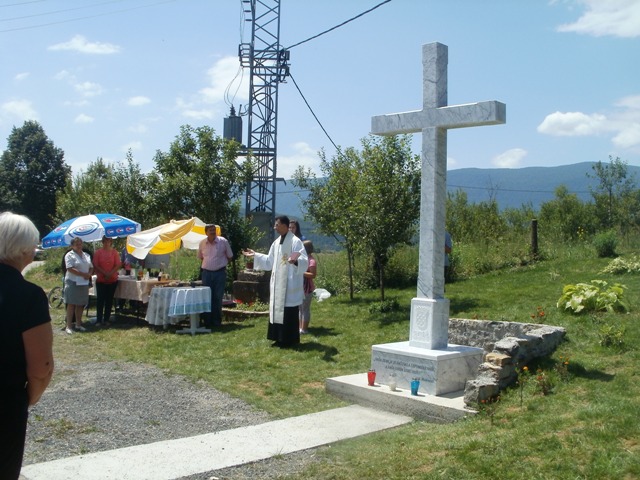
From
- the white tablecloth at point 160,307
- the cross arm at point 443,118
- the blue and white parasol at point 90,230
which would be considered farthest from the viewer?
the blue and white parasol at point 90,230

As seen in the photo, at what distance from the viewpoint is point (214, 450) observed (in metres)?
5.60

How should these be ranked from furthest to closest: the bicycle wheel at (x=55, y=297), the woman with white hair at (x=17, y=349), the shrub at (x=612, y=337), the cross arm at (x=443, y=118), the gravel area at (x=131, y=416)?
the bicycle wheel at (x=55, y=297) → the shrub at (x=612, y=337) → the cross arm at (x=443, y=118) → the gravel area at (x=131, y=416) → the woman with white hair at (x=17, y=349)

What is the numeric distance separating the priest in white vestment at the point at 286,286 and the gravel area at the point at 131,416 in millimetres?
1978

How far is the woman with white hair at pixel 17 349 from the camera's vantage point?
10.6 ft

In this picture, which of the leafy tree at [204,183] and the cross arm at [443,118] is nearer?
the cross arm at [443,118]

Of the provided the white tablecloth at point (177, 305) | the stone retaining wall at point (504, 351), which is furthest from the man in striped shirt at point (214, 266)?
the stone retaining wall at point (504, 351)

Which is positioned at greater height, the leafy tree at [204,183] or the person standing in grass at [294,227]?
the leafy tree at [204,183]

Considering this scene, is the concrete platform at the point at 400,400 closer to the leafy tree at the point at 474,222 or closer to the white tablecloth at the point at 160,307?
the white tablecloth at the point at 160,307

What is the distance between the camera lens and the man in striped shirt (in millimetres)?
12922

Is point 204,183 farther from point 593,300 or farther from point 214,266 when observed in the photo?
point 593,300

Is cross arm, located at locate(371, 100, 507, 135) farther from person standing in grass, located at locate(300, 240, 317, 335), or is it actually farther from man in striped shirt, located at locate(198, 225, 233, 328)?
man in striped shirt, located at locate(198, 225, 233, 328)

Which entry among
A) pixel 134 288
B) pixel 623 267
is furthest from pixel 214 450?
pixel 623 267

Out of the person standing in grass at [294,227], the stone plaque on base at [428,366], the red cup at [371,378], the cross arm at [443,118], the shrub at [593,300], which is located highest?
the cross arm at [443,118]

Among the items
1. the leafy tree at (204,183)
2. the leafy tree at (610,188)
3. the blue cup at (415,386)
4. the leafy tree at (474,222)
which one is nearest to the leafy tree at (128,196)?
the leafy tree at (204,183)
